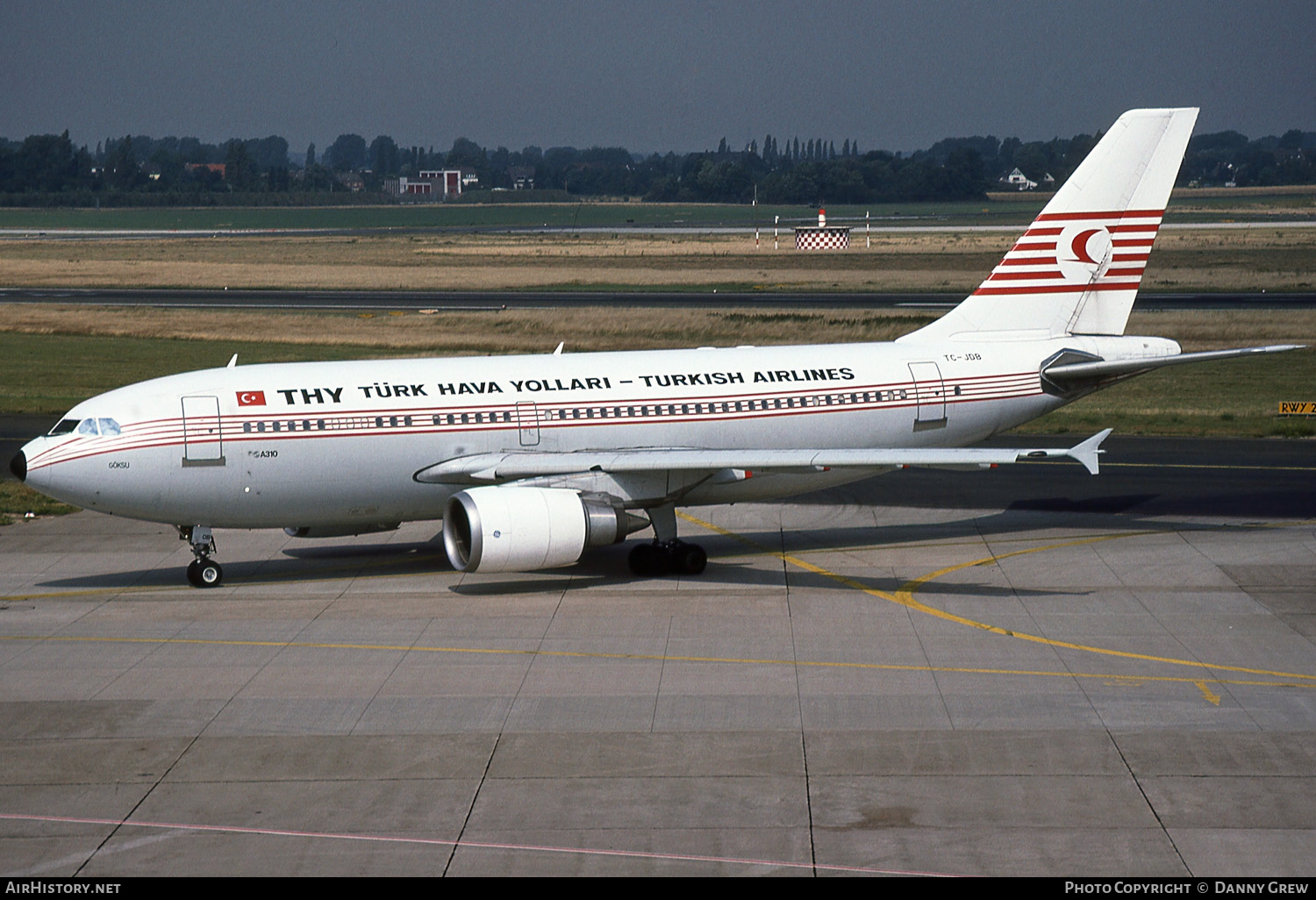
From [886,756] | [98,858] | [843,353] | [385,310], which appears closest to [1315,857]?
[886,756]

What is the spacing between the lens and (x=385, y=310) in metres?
87.9

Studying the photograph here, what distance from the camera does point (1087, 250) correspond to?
34.6 metres

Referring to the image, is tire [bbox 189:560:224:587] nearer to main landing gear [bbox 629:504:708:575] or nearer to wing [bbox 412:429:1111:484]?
wing [bbox 412:429:1111:484]

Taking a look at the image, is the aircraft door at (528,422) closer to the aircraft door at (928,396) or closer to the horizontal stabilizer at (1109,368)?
the aircraft door at (928,396)

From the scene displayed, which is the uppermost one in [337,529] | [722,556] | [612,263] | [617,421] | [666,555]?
[617,421]

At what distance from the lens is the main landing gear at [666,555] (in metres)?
30.6

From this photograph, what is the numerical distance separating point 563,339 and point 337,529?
4303 centimetres

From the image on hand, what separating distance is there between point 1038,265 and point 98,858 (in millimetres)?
25779

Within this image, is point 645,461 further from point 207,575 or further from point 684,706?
point 207,575

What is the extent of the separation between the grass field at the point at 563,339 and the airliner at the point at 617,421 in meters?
14.9

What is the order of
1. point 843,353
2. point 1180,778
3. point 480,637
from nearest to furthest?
point 1180,778 → point 480,637 → point 843,353

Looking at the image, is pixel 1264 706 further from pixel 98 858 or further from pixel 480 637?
pixel 98 858

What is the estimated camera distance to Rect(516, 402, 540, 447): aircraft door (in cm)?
3014

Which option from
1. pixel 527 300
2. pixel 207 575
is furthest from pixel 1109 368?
pixel 527 300
